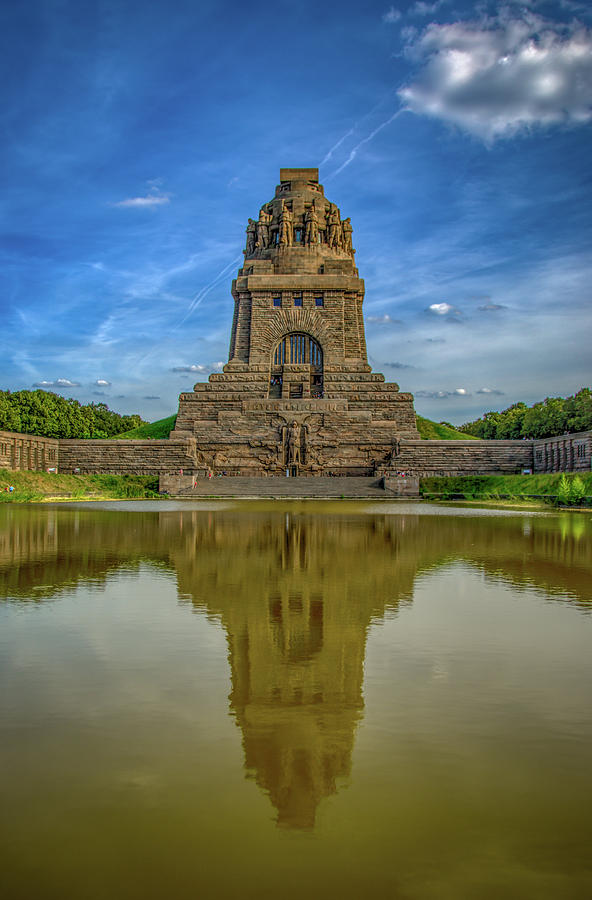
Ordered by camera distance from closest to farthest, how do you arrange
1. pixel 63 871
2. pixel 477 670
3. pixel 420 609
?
pixel 63 871 → pixel 477 670 → pixel 420 609

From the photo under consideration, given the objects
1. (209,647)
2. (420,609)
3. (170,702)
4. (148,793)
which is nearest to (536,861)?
(148,793)

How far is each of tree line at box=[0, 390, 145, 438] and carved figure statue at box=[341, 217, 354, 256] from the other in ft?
88.5

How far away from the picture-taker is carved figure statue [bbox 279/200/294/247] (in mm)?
56844

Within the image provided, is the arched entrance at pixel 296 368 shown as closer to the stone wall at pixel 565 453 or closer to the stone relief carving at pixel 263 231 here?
the stone relief carving at pixel 263 231

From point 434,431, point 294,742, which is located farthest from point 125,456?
point 294,742

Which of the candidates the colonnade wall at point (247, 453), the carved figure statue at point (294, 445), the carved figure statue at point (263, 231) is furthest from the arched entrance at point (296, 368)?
the colonnade wall at point (247, 453)

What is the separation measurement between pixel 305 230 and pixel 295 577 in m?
52.2

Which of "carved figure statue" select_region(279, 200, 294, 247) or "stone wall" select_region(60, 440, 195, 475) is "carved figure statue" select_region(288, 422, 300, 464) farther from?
"carved figure statue" select_region(279, 200, 294, 247)

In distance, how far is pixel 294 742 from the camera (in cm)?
373

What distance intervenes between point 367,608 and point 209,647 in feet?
7.24

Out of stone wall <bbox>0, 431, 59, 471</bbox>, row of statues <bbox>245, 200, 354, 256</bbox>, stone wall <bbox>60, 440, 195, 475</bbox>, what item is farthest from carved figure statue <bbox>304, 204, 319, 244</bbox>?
stone wall <bbox>0, 431, 59, 471</bbox>

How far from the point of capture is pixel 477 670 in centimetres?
507

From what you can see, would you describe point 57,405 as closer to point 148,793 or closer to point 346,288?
point 346,288

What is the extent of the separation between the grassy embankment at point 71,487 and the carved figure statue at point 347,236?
28.6m
